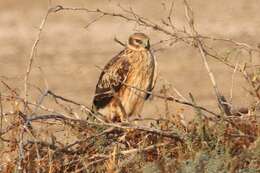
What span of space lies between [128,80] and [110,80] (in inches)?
10.8

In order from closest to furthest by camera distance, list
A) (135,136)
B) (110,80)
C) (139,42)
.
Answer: (135,136) → (110,80) → (139,42)

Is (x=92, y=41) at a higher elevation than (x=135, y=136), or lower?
higher

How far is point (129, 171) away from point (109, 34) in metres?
13.8

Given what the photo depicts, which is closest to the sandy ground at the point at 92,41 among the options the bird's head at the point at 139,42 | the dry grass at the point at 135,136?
the bird's head at the point at 139,42

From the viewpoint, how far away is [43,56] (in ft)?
A: 61.5

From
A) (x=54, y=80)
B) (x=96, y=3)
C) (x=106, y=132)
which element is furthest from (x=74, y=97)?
(x=106, y=132)

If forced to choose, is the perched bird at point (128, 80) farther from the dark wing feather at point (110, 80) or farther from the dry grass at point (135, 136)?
the dry grass at point (135, 136)

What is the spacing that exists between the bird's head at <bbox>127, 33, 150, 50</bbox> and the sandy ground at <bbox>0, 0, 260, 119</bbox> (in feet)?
17.5

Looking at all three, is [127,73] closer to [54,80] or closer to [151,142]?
[151,142]

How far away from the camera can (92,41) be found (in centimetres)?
1994

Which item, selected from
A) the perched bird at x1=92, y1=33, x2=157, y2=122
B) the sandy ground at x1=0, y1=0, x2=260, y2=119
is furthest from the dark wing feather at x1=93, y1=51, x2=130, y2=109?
the sandy ground at x1=0, y1=0, x2=260, y2=119

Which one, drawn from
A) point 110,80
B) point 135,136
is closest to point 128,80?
point 110,80

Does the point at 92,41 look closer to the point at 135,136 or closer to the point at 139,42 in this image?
the point at 139,42

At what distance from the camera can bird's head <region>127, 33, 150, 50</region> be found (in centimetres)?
916
